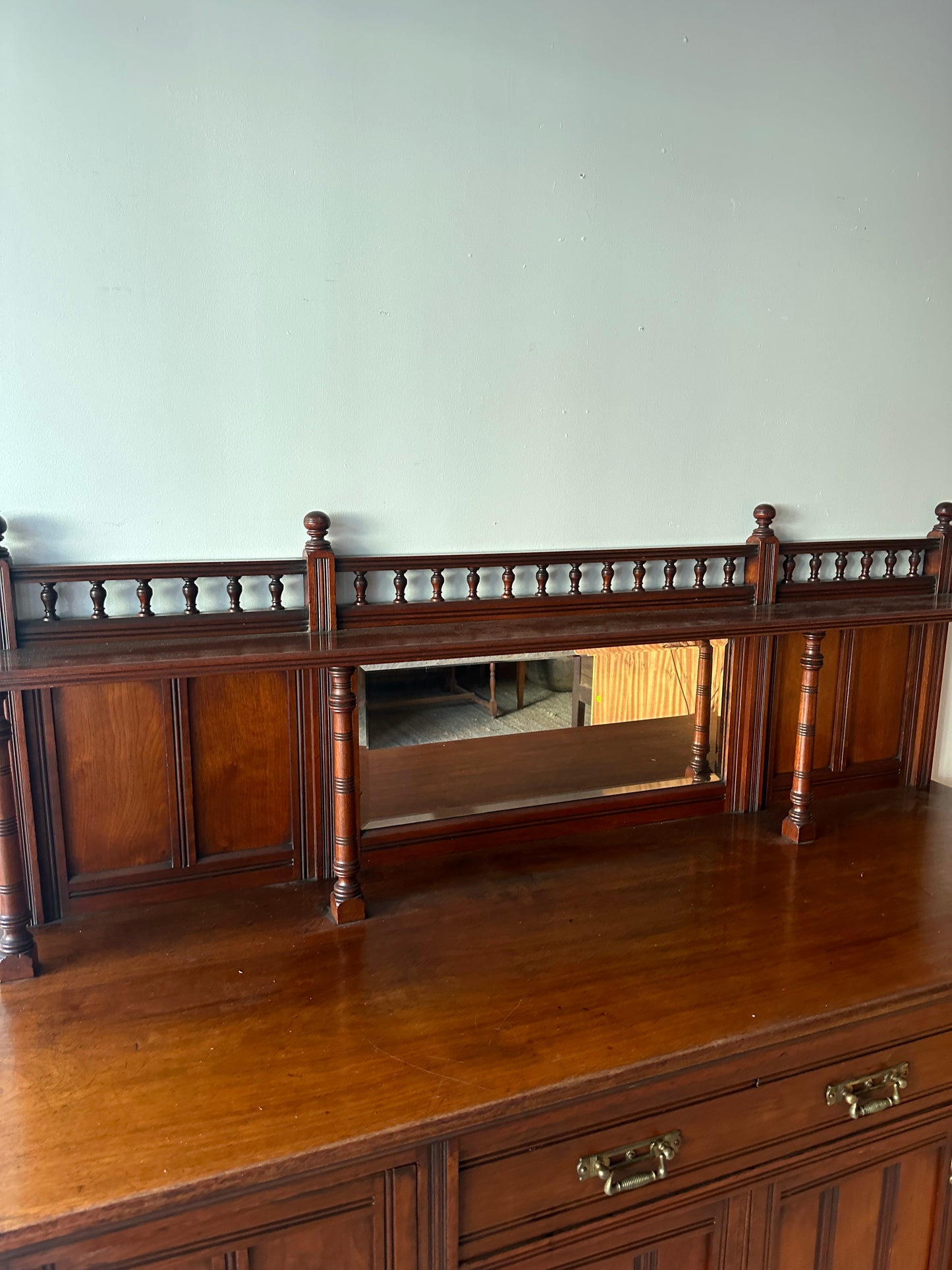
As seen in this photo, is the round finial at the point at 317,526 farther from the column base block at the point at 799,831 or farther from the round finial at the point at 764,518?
the column base block at the point at 799,831

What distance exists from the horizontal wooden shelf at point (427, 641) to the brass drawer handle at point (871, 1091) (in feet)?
2.40

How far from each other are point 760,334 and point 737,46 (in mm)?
535

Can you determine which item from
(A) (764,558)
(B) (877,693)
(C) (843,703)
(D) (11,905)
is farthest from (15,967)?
(B) (877,693)

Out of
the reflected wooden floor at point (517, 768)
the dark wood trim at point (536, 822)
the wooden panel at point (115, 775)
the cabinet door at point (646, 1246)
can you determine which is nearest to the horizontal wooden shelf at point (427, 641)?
the wooden panel at point (115, 775)

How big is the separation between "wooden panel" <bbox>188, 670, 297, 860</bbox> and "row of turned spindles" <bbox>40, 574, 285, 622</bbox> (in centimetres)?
12

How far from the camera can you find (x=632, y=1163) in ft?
3.82

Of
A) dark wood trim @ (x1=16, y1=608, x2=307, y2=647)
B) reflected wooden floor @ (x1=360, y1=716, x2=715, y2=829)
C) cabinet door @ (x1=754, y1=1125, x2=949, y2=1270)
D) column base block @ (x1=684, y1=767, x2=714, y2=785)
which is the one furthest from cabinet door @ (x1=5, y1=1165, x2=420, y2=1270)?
column base block @ (x1=684, y1=767, x2=714, y2=785)

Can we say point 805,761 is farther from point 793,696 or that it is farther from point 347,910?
point 347,910

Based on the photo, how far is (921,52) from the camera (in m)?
1.80

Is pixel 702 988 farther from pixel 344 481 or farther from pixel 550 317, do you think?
pixel 550 317

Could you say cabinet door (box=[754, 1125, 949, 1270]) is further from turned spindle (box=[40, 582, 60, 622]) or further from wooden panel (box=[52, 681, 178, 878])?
turned spindle (box=[40, 582, 60, 622])

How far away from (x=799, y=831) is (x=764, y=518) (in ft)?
2.12

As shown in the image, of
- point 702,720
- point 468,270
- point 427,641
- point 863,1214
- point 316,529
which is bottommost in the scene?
point 863,1214

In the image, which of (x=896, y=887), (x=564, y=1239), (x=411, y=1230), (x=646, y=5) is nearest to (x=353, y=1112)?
(x=411, y=1230)
